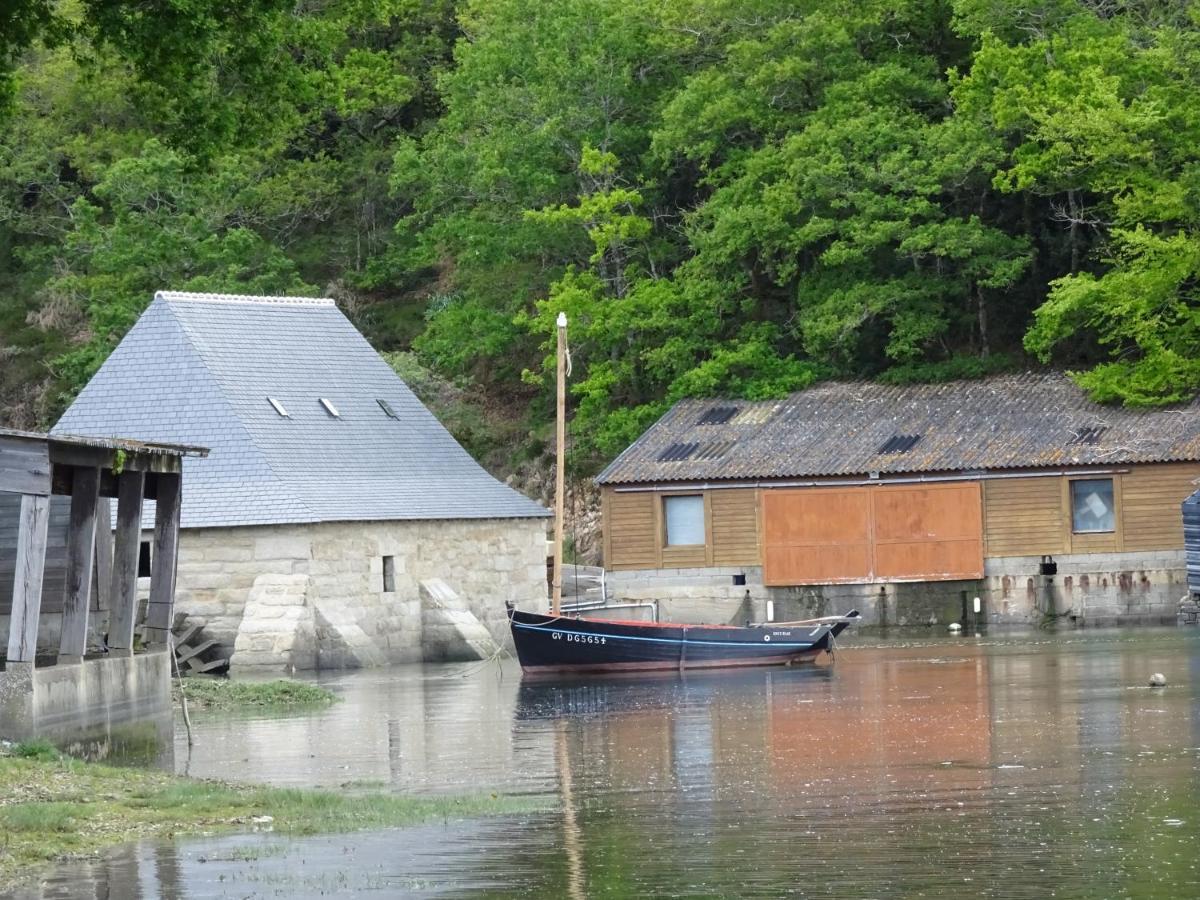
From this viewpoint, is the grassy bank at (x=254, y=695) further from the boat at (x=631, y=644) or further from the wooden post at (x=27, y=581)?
the wooden post at (x=27, y=581)

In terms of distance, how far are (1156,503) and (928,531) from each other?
485cm

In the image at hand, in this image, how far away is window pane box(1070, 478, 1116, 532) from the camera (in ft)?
155

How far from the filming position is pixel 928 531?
1912 inches

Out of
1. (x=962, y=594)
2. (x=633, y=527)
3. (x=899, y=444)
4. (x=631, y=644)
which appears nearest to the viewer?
(x=631, y=644)

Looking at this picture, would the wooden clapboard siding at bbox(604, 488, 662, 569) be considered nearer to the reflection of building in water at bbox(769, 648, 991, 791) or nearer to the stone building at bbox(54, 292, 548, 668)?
the stone building at bbox(54, 292, 548, 668)

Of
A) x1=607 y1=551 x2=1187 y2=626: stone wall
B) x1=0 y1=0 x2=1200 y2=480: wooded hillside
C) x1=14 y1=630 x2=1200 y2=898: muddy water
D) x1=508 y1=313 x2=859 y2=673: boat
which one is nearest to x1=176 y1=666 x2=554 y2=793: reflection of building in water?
x1=14 y1=630 x2=1200 y2=898: muddy water

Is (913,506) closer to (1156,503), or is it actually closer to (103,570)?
(1156,503)

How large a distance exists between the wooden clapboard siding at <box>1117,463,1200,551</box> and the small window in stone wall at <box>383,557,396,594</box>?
15746 millimetres

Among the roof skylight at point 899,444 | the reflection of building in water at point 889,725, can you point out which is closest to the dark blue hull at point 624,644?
the reflection of building in water at point 889,725

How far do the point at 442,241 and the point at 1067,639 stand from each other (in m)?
23.9

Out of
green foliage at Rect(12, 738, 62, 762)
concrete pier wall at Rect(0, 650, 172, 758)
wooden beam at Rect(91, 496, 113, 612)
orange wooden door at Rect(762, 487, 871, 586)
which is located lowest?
green foliage at Rect(12, 738, 62, 762)

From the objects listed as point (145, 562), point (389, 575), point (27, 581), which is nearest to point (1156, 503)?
point (389, 575)

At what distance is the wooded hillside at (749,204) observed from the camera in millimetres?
49469

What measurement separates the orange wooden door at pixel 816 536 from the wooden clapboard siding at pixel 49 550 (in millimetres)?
21648
